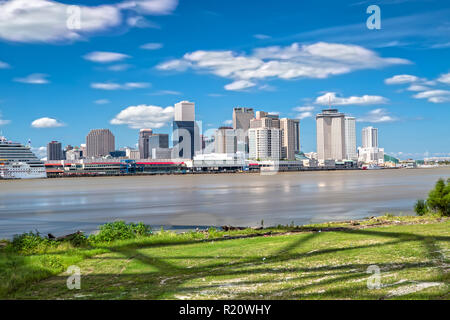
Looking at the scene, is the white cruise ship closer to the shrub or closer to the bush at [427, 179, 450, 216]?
the shrub

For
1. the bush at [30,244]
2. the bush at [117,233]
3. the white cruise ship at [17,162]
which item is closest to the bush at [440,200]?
the bush at [117,233]

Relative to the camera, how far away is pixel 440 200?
2211 centimetres

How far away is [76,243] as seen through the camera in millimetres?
16859

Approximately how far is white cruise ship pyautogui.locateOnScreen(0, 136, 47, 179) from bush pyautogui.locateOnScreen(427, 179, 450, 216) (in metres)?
167

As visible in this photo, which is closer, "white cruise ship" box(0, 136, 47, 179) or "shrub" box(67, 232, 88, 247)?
"shrub" box(67, 232, 88, 247)

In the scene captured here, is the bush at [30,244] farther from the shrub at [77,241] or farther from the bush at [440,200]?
the bush at [440,200]

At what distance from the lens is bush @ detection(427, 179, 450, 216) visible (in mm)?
21844

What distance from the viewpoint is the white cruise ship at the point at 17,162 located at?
532 feet

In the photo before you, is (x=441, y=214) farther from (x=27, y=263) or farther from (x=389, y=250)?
(x=27, y=263)

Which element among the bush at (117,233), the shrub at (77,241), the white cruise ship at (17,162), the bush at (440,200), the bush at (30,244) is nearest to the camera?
the bush at (30,244)

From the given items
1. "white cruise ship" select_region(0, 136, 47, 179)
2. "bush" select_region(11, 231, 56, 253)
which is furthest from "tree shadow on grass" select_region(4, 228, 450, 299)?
"white cruise ship" select_region(0, 136, 47, 179)

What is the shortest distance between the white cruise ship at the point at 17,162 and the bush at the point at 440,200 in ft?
548

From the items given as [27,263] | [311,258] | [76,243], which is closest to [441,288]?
[311,258]
